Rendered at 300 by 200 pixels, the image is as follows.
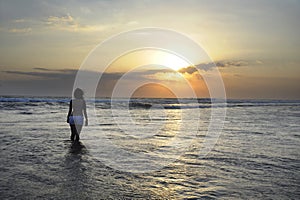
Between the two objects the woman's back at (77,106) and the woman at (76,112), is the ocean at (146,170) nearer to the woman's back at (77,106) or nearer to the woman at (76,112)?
the woman at (76,112)

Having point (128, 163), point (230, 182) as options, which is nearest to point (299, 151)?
point (230, 182)

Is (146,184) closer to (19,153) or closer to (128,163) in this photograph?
(128,163)

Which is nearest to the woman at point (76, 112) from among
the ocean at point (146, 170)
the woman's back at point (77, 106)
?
the woman's back at point (77, 106)

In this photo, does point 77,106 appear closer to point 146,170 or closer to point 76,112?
point 76,112

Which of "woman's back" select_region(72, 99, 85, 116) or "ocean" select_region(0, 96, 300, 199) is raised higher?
"woman's back" select_region(72, 99, 85, 116)

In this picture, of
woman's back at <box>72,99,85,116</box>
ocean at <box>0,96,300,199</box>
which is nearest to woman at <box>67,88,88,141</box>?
woman's back at <box>72,99,85,116</box>

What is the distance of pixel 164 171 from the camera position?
19.8 feet

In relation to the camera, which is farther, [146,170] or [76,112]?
[76,112]

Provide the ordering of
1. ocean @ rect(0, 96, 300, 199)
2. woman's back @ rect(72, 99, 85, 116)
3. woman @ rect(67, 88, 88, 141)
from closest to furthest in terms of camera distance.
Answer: ocean @ rect(0, 96, 300, 199), woman @ rect(67, 88, 88, 141), woman's back @ rect(72, 99, 85, 116)

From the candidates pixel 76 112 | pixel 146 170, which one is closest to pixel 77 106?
pixel 76 112

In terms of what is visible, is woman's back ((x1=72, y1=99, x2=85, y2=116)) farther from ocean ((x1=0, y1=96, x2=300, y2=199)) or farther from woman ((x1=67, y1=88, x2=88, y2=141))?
ocean ((x1=0, y1=96, x2=300, y2=199))

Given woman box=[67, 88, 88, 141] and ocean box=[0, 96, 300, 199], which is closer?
ocean box=[0, 96, 300, 199]

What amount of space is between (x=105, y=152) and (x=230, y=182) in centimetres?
407

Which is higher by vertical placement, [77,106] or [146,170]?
[77,106]
